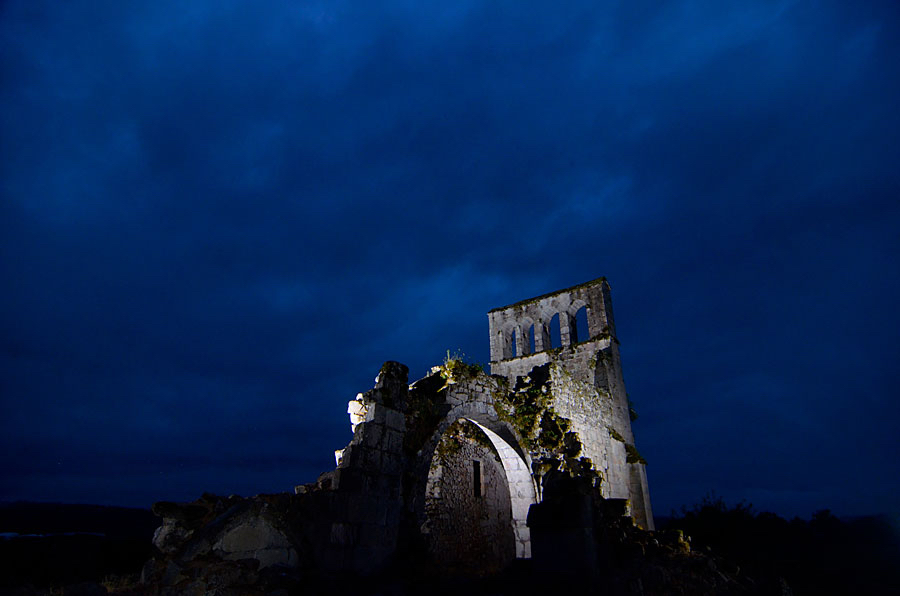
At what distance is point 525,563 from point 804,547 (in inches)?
778

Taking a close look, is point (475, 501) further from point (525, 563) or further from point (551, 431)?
point (525, 563)

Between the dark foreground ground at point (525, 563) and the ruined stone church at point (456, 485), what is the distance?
0.50 meters

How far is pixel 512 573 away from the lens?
28.5ft

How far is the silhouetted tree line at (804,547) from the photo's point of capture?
18203 millimetres

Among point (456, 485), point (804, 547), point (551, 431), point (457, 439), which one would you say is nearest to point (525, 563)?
point (551, 431)

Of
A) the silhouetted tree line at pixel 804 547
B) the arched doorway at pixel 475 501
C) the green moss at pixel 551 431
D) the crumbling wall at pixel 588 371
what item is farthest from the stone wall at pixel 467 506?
the silhouetted tree line at pixel 804 547

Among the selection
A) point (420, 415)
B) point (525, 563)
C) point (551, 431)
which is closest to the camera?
point (420, 415)

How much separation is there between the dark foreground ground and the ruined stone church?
0.50 meters

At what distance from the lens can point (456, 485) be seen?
12023 millimetres

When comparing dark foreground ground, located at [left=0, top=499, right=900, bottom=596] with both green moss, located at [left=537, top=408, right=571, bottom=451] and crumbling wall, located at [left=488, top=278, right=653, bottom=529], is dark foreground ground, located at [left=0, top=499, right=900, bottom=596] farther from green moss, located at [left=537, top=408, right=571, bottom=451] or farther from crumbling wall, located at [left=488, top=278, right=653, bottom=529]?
→ crumbling wall, located at [left=488, top=278, right=653, bottom=529]

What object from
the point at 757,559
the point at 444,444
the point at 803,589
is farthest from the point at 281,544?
the point at 757,559

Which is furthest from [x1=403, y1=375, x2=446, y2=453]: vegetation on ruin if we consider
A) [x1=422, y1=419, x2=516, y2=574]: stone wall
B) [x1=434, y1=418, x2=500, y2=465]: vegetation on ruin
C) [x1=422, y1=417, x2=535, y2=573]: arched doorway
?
[x1=422, y1=419, x2=516, y2=574]: stone wall

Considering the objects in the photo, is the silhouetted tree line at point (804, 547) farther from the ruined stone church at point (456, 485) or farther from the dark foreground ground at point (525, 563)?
the ruined stone church at point (456, 485)

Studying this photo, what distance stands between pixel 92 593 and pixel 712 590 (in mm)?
8289
